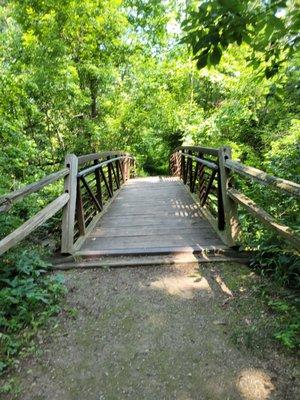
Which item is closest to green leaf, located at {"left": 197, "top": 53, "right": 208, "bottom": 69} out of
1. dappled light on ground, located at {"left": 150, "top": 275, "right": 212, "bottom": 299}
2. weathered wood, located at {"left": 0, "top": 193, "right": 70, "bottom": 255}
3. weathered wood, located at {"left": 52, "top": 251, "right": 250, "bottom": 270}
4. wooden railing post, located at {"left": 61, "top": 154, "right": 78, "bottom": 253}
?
weathered wood, located at {"left": 0, "top": 193, "right": 70, "bottom": 255}

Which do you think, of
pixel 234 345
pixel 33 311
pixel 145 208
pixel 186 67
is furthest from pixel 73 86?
pixel 234 345

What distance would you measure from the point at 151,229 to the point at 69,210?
53.9 inches

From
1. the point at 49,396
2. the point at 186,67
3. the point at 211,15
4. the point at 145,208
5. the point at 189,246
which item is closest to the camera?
the point at 211,15

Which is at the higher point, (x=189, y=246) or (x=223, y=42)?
(x=223, y=42)

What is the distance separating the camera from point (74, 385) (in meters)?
2.16

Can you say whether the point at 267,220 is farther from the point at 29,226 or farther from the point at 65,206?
the point at 65,206

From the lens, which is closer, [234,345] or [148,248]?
[234,345]

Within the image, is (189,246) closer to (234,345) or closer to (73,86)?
(234,345)

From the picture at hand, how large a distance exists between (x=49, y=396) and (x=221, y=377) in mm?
1091

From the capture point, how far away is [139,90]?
1566 cm

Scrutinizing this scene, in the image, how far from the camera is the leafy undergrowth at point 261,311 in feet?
8.02

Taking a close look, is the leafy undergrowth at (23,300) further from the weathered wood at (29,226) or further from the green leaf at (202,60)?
the green leaf at (202,60)

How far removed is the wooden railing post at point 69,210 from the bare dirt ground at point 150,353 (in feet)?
2.70

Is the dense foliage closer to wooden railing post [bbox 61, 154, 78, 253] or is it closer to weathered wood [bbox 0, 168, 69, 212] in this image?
wooden railing post [bbox 61, 154, 78, 253]
